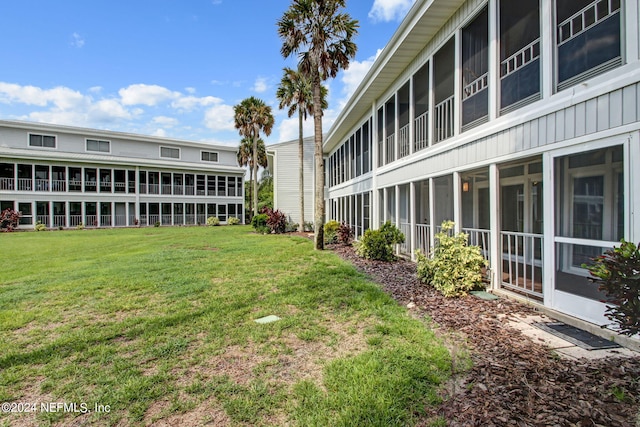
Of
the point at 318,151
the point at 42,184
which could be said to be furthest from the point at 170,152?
the point at 318,151

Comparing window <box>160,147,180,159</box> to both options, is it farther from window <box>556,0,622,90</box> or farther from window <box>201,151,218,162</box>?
window <box>556,0,622,90</box>

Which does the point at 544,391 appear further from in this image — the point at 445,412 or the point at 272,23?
the point at 272,23

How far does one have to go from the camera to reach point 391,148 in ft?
33.0

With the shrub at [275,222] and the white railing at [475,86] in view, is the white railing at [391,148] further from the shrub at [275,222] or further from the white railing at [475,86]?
the shrub at [275,222]

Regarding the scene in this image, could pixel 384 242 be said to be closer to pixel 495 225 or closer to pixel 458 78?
pixel 495 225

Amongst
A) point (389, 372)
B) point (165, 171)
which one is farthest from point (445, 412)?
point (165, 171)

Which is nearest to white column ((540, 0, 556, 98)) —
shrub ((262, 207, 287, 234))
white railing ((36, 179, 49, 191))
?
shrub ((262, 207, 287, 234))

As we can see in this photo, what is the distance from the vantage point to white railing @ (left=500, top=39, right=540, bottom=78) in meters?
4.73

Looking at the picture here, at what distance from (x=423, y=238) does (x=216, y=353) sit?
246 inches

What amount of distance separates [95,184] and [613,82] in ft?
103

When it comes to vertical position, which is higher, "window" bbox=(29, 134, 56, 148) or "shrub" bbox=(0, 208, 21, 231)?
"window" bbox=(29, 134, 56, 148)

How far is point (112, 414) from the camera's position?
7.95 ft

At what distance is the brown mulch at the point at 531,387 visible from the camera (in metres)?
2.16

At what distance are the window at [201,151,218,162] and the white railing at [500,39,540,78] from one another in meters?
29.9
